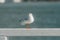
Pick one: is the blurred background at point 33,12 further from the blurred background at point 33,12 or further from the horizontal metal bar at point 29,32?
the horizontal metal bar at point 29,32

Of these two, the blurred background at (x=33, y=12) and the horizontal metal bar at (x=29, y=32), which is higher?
the horizontal metal bar at (x=29, y=32)

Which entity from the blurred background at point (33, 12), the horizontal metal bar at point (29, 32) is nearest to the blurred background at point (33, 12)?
the blurred background at point (33, 12)

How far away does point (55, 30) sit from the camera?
1.76 meters

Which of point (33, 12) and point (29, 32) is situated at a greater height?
point (29, 32)

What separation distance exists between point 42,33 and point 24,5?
9943 mm

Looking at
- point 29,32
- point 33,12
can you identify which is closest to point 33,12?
point 33,12

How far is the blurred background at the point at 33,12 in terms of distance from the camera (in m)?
8.45

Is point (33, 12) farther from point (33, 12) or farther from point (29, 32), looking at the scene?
point (29, 32)

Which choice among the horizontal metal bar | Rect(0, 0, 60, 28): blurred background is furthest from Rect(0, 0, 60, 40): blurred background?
the horizontal metal bar

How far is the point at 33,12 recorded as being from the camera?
9812 mm

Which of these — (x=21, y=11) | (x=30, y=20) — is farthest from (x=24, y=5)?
(x=30, y=20)

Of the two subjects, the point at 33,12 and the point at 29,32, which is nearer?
the point at 29,32

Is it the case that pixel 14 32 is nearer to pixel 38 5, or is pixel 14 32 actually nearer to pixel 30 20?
pixel 30 20

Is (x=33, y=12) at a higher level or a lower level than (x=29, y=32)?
lower
